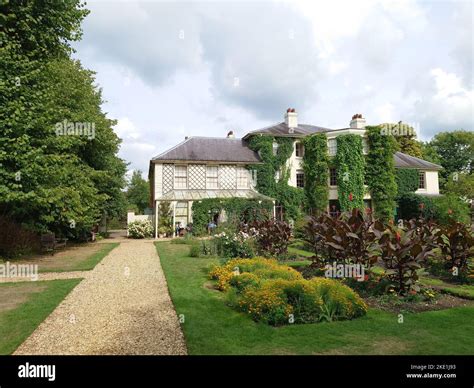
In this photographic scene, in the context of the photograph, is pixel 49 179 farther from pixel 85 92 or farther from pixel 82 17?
pixel 85 92

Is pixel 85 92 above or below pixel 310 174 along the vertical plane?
above

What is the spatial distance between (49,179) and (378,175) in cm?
2335

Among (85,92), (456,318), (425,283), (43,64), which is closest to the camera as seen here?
(456,318)

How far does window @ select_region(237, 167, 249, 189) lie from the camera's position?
26375 millimetres

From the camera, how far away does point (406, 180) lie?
2803cm

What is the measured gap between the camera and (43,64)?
11945 mm

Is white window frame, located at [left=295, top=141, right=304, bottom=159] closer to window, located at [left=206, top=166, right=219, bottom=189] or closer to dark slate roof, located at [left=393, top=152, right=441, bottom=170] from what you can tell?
window, located at [left=206, top=166, right=219, bottom=189]

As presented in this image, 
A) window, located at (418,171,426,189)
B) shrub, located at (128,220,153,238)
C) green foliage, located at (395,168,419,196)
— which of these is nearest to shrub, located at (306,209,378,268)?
shrub, located at (128,220,153,238)

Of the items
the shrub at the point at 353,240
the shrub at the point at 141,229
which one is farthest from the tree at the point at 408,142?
the shrub at the point at 353,240

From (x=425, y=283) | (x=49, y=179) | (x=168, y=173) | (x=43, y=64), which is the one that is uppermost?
(x=43, y=64)

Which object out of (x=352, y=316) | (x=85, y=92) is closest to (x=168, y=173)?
(x=85, y=92)
